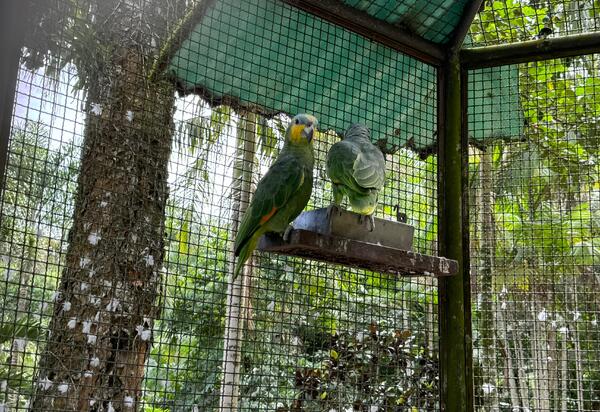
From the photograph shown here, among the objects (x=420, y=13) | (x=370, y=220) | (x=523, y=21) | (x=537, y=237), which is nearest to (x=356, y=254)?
(x=370, y=220)

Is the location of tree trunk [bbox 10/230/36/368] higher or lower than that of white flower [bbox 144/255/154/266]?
lower

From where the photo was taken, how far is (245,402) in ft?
26.7

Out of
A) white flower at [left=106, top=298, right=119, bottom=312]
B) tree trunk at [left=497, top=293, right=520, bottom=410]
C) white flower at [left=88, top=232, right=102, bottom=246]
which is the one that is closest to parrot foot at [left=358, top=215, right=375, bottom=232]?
tree trunk at [left=497, top=293, right=520, bottom=410]

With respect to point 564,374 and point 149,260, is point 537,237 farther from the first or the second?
point 564,374

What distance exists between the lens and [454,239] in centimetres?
268

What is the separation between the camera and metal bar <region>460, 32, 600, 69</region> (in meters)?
2.62

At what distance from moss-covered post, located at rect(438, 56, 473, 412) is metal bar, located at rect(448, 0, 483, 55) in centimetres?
7

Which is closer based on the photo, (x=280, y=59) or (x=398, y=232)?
(x=398, y=232)

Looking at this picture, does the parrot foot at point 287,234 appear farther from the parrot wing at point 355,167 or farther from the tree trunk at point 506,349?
the tree trunk at point 506,349

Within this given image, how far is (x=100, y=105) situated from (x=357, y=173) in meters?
2.09

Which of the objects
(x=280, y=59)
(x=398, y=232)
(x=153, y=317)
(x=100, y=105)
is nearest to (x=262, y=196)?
(x=398, y=232)

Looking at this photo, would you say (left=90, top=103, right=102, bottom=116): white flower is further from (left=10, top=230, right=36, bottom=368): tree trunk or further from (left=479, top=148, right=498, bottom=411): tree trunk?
(left=479, top=148, right=498, bottom=411): tree trunk

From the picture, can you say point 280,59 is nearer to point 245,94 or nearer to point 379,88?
point 245,94

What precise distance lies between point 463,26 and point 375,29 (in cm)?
49
